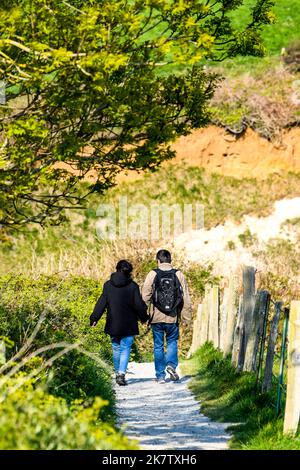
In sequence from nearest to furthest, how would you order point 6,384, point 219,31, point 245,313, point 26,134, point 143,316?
point 6,384 → point 26,134 → point 219,31 → point 245,313 → point 143,316

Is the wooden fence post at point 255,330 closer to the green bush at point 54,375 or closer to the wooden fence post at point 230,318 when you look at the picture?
the green bush at point 54,375

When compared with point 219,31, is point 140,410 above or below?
below

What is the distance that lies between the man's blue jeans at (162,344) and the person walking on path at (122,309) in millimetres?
425

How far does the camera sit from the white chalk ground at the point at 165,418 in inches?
361

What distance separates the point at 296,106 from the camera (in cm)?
3922

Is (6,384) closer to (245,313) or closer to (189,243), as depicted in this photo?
(245,313)

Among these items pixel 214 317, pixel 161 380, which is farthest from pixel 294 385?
pixel 214 317

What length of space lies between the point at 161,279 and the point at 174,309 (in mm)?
504

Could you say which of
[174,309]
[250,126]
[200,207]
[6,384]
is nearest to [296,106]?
[250,126]

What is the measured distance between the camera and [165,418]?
11062 mm

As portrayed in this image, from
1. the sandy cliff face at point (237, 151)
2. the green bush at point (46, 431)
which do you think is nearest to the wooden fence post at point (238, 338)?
the green bush at point (46, 431)

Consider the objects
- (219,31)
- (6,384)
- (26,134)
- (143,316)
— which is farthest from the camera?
(143,316)

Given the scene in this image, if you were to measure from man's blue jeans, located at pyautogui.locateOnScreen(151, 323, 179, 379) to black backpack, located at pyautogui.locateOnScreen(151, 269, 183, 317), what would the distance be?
31cm

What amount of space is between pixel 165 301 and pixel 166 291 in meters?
0.14
